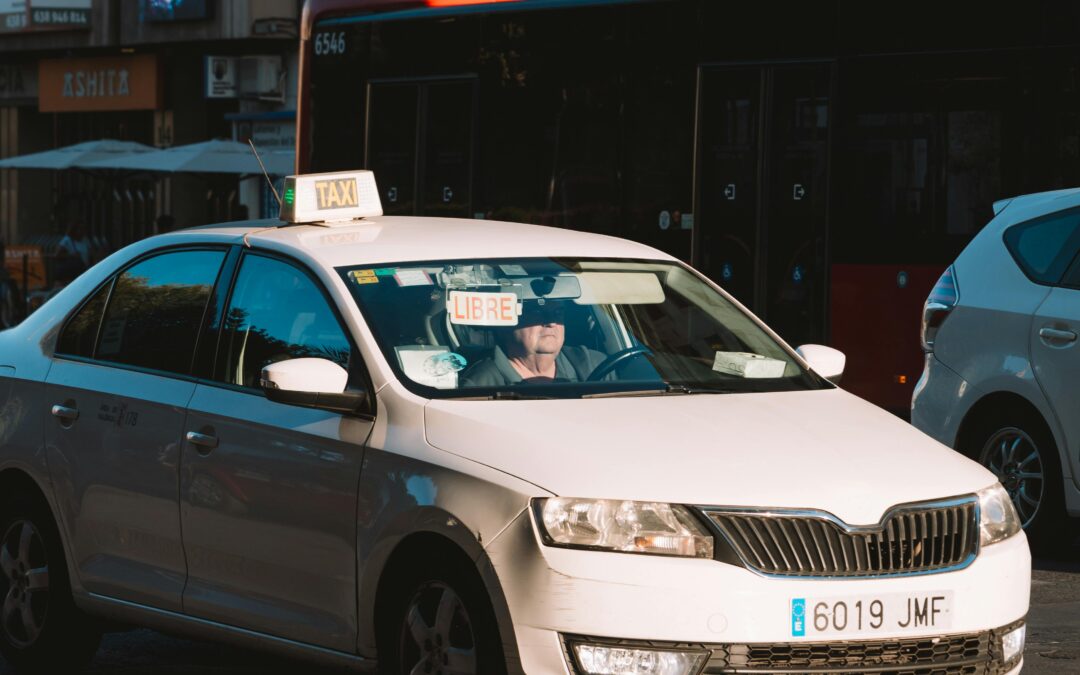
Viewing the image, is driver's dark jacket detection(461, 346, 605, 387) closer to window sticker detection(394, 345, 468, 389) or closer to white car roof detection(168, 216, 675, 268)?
window sticker detection(394, 345, 468, 389)

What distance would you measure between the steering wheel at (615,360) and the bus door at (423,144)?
358 inches

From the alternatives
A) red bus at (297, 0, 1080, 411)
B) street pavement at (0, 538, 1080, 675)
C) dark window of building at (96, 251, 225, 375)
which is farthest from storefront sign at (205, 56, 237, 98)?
dark window of building at (96, 251, 225, 375)

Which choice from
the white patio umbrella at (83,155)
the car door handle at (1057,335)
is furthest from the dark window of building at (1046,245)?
the white patio umbrella at (83,155)

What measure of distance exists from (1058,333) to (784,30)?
14.4ft

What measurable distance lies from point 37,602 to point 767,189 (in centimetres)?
723

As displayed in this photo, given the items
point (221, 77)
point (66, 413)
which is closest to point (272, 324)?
point (66, 413)

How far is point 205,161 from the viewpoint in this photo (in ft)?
83.4

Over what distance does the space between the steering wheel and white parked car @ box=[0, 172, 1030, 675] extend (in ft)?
0.04

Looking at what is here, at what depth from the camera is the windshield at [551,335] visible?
19.0 feet

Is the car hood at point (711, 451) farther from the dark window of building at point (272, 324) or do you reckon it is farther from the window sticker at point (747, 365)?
the dark window of building at point (272, 324)

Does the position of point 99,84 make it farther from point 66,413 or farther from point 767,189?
point 66,413

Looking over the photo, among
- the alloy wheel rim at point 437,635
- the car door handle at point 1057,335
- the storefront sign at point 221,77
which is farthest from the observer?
the storefront sign at point 221,77

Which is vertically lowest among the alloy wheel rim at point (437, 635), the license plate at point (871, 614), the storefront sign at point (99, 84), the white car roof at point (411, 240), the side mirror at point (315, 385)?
the alloy wheel rim at point (437, 635)

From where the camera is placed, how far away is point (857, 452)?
5293 millimetres
